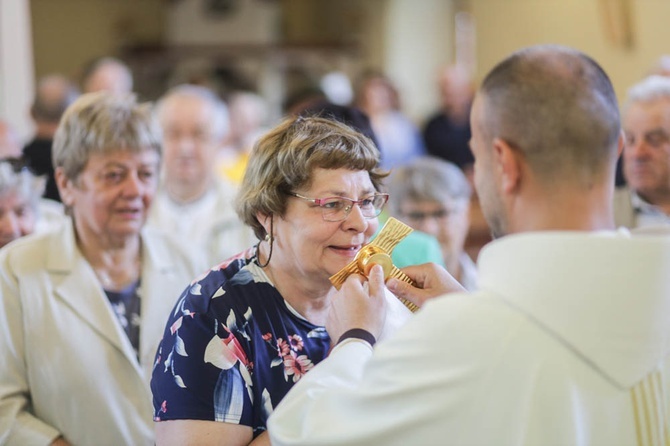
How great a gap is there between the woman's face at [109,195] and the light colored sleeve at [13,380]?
286 mm

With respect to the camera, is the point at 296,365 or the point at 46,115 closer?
the point at 296,365

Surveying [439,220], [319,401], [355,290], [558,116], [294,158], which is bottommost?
[439,220]

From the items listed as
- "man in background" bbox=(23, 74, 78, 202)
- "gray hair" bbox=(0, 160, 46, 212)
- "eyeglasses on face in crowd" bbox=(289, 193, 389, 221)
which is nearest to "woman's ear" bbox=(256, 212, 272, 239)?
"eyeglasses on face in crowd" bbox=(289, 193, 389, 221)

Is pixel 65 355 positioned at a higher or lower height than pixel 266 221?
lower

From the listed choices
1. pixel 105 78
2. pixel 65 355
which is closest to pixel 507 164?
pixel 65 355

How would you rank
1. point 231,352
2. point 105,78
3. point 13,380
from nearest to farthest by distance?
point 231,352 < point 13,380 < point 105,78

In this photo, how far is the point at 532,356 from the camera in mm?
1505

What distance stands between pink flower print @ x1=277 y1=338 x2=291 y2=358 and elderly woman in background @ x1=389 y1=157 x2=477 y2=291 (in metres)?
1.60

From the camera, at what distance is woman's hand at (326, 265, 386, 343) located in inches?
72.1

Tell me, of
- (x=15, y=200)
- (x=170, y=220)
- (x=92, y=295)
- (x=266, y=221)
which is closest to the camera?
(x=266, y=221)

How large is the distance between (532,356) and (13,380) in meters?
1.56

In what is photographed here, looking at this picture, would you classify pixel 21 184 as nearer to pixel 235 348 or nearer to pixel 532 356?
pixel 235 348

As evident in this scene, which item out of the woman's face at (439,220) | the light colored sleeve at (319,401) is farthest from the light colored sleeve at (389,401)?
the woman's face at (439,220)

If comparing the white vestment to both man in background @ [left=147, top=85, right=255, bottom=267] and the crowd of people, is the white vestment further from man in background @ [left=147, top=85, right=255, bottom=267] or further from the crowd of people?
man in background @ [left=147, top=85, right=255, bottom=267]
